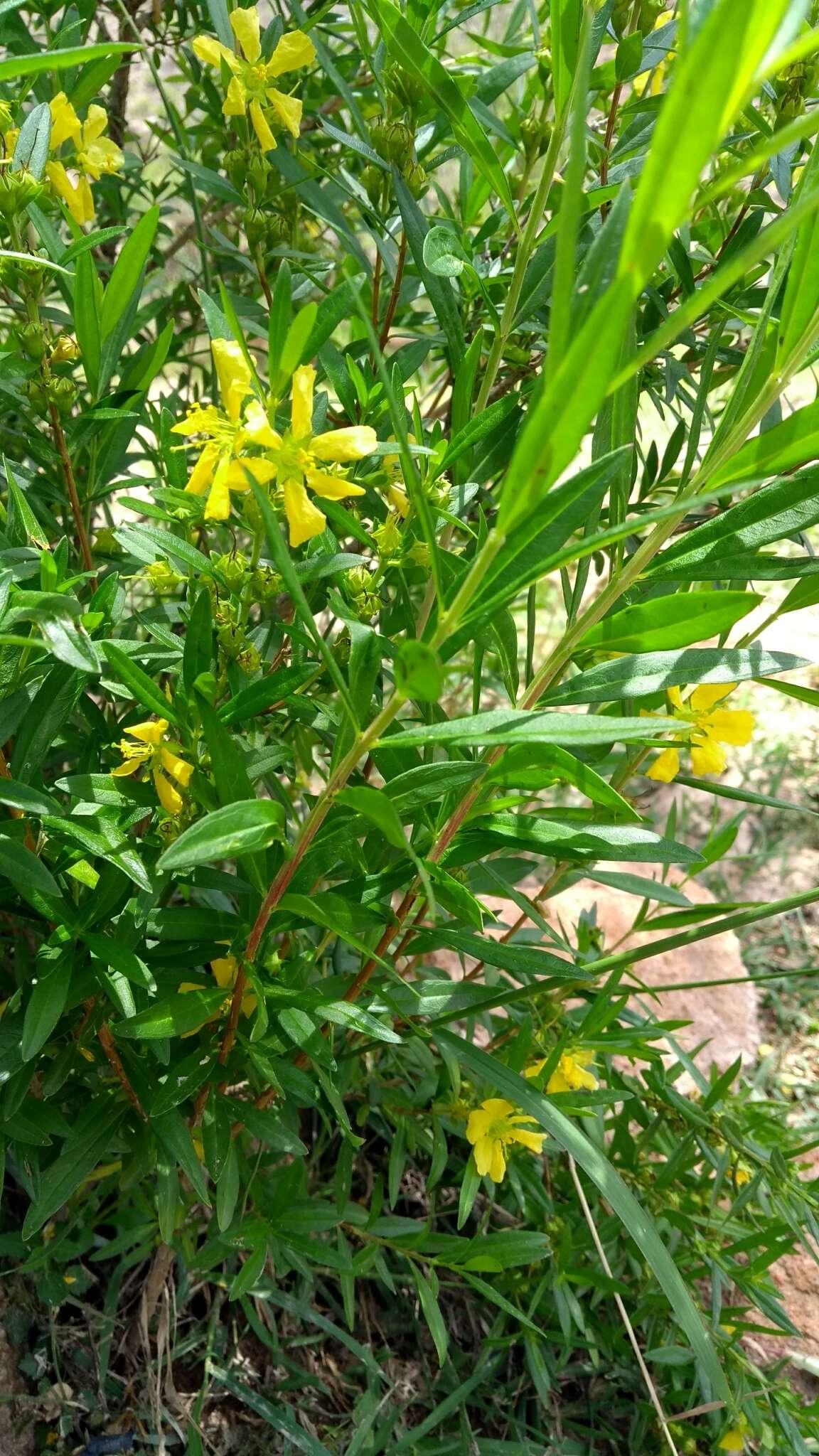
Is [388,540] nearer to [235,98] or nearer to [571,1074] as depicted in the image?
[235,98]

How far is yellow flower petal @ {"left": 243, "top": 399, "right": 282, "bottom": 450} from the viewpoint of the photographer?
55 cm

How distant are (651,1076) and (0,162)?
1.01 metres

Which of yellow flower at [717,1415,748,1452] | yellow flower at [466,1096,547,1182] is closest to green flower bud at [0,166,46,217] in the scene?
yellow flower at [466,1096,547,1182]

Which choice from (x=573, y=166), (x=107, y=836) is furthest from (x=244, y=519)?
(x=573, y=166)

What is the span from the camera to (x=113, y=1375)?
1.12m

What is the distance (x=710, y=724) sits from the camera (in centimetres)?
91

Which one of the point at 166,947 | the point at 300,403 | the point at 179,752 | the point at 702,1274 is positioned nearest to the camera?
the point at 300,403

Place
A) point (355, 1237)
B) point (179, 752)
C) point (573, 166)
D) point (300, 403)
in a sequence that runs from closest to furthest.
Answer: point (573, 166), point (300, 403), point (179, 752), point (355, 1237)

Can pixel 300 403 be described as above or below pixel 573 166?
below

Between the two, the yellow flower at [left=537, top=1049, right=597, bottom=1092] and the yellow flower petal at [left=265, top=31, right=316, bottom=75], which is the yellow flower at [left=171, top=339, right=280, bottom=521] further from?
the yellow flower at [left=537, top=1049, right=597, bottom=1092]

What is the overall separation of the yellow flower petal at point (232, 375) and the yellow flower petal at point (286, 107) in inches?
13.3

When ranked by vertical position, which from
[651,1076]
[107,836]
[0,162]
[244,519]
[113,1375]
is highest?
[0,162]

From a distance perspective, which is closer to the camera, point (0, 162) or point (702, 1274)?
point (0, 162)

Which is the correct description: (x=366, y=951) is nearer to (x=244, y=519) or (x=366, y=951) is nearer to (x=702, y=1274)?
(x=244, y=519)
